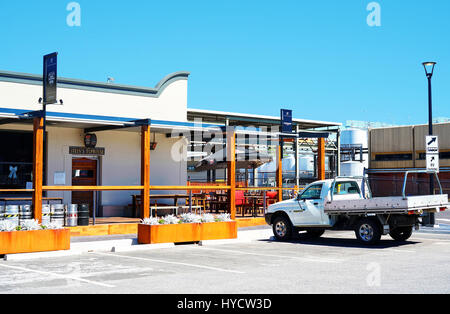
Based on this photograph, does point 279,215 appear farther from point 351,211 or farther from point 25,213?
point 25,213

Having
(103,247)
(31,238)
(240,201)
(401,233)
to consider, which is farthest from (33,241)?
(240,201)

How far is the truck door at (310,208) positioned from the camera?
1694cm

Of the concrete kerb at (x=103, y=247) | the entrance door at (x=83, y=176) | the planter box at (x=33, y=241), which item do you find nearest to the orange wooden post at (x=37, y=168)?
the concrete kerb at (x=103, y=247)

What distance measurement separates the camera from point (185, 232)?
1648 cm

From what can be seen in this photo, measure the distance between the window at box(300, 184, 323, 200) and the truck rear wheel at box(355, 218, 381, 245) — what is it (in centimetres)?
156

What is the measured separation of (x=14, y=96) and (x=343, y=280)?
13508 mm

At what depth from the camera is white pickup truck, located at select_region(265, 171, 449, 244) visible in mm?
15587

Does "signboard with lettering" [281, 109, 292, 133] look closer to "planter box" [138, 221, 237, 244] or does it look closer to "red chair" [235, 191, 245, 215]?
"red chair" [235, 191, 245, 215]

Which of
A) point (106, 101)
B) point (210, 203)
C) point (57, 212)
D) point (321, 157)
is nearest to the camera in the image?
point (57, 212)

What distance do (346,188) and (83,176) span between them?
957cm

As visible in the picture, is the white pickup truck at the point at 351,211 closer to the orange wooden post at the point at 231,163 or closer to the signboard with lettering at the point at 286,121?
the orange wooden post at the point at 231,163

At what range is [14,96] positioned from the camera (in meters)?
19.2

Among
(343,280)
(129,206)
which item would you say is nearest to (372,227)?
(343,280)
